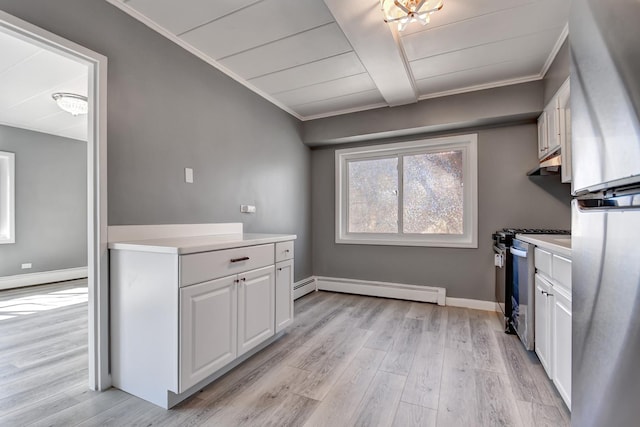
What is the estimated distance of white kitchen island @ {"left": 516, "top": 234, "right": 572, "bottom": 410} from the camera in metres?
1.42

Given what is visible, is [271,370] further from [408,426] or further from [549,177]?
[549,177]

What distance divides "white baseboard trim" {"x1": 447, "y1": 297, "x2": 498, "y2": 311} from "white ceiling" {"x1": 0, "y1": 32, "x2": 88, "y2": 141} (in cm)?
422

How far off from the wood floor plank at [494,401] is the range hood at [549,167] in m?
1.71

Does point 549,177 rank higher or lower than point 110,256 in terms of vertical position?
higher

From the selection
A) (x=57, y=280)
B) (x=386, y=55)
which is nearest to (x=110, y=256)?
(x=386, y=55)

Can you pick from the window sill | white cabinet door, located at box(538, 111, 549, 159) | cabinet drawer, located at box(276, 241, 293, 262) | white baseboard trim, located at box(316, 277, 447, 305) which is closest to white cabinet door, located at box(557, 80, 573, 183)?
white cabinet door, located at box(538, 111, 549, 159)

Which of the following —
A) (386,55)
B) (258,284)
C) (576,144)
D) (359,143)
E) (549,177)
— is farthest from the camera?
(359,143)

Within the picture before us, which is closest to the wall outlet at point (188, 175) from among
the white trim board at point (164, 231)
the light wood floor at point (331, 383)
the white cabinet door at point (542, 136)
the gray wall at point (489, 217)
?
the white trim board at point (164, 231)

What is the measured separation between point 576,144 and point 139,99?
2.27 metres

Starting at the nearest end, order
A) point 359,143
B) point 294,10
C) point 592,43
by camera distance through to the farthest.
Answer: point 592,43
point 294,10
point 359,143

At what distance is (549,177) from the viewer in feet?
9.67

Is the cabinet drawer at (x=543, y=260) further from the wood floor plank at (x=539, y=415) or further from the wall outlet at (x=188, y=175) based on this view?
the wall outlet at (x=188, y=175)

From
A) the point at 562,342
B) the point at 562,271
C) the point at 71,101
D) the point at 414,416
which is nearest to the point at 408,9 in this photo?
the point at 562,271

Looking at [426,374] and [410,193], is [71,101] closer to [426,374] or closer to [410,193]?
[410,193]
